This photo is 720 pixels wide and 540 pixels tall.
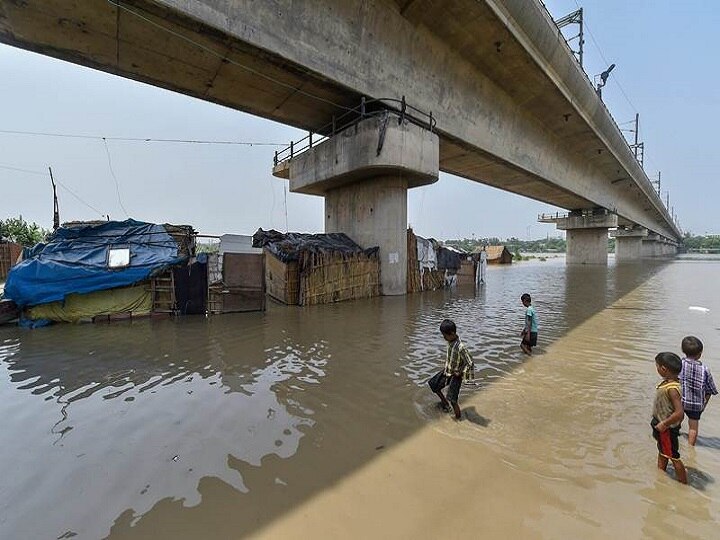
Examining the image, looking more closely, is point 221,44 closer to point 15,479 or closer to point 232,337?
point 232,337

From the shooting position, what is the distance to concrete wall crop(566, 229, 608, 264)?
42.5 meters

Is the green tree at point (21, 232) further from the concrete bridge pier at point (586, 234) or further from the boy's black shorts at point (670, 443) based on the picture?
the concrete bridge pier at point (586, 234)

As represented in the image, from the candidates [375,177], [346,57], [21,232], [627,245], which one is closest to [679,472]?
[346,57]

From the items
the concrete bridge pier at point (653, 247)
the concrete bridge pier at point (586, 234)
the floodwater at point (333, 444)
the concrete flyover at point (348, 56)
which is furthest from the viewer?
the concrete bridge pier at point (653, 247)

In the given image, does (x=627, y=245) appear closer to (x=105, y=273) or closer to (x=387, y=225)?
(x=387, y=225)

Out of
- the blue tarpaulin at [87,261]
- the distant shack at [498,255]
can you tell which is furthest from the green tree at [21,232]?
the distant shack at [498,255]

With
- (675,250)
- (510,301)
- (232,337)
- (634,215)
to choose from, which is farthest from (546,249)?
(232,337)

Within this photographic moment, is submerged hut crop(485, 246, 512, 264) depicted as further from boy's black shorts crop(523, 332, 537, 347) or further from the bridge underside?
boy's black shorts crop(523, 332, 537, 347)

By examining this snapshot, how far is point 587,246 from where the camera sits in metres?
43.7

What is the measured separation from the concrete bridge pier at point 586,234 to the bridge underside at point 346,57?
21659mm

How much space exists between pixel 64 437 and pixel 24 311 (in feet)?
24.8

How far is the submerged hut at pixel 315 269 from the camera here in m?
12.9

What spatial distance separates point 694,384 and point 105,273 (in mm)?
11883

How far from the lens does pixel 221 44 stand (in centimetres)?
1013
